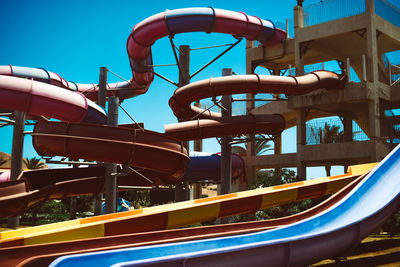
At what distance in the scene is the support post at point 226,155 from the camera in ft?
49.1

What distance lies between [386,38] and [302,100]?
587 cm

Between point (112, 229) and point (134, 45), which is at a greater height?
point (134, 45)

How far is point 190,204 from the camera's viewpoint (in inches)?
324

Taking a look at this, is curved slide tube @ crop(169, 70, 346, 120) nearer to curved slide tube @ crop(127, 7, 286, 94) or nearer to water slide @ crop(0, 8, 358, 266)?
water slide @ crop(0, 8, 358, 266)

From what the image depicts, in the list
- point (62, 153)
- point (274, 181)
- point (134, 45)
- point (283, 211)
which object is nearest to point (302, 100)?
point (274, 181)

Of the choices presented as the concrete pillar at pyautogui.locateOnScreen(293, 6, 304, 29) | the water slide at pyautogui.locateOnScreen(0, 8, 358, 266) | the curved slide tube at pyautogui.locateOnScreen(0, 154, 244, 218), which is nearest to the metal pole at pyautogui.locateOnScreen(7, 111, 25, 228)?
the curved slide tube at pyautogui.locateOnScreen(0, 154, 244, 218)

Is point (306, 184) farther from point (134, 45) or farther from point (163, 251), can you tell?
point (134, 45)

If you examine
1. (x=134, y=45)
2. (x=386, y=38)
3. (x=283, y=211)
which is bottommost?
(x=283, y=211)

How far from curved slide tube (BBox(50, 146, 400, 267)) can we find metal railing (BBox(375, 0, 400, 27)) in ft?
49.3

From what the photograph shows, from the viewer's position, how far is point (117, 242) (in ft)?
18.9

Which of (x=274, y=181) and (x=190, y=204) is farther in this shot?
(x=274, y=181)

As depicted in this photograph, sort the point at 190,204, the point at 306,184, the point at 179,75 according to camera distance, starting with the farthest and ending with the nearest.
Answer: the point at 179,75, the point at 306,184, the point at 190,204

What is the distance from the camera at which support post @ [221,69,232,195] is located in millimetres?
14958

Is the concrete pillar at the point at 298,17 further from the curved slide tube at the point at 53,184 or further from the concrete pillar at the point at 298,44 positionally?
the curved slide tube at the point at 53,184
